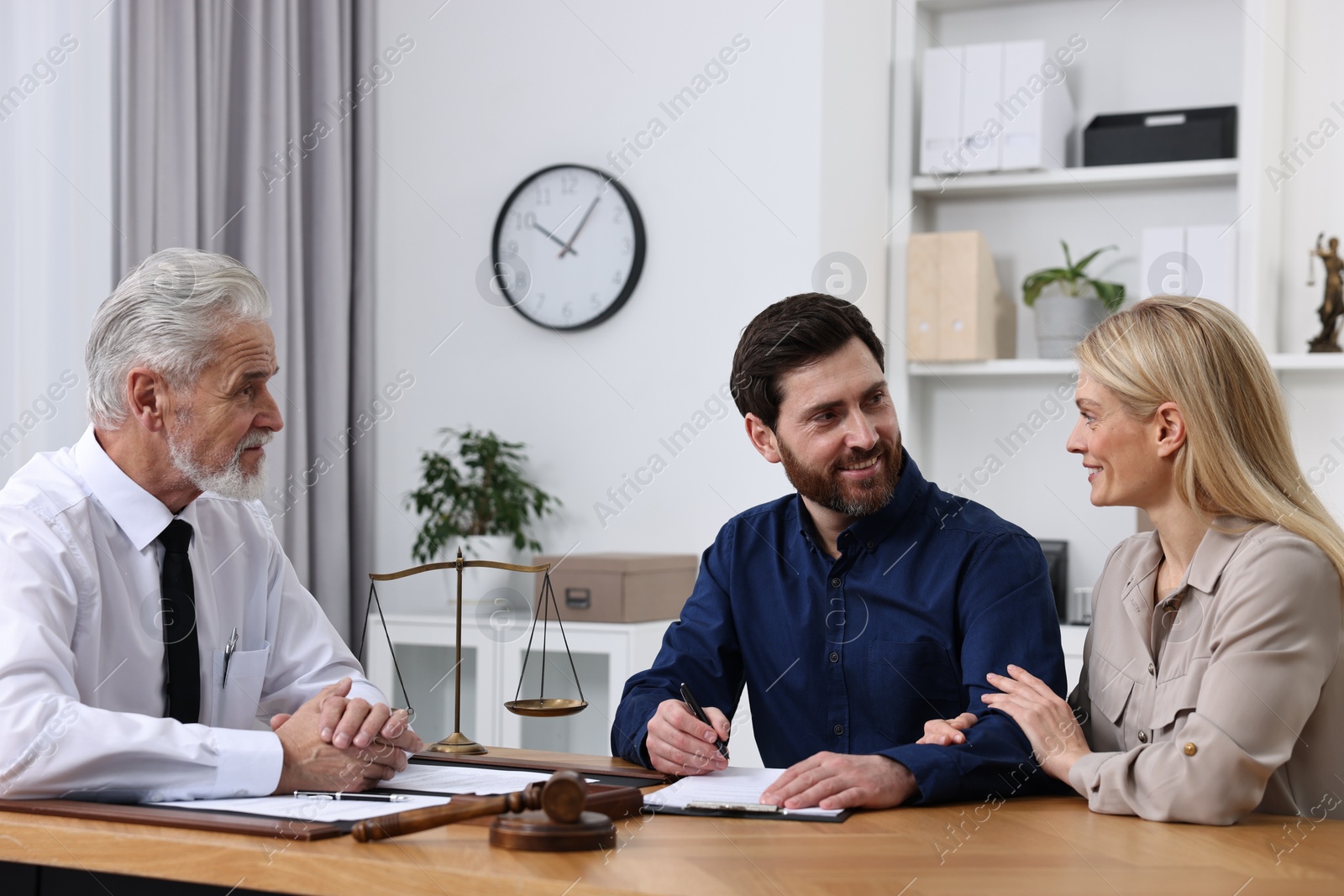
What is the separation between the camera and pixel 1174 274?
335 cm

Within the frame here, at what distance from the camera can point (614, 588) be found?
10.5 ft

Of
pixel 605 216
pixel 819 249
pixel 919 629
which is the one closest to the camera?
pixel 919 629

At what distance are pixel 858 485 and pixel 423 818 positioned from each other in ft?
2.89

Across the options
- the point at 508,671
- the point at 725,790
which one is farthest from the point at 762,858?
the point at 508,671

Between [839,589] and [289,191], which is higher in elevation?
[289,191]

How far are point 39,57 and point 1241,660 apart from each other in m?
2.66

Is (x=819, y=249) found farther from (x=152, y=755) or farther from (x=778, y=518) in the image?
(x=152, y=755)

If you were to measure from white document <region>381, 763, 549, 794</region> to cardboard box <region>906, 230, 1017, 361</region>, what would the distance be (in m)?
2.15

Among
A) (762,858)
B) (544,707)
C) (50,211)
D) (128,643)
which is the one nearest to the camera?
(762,858)

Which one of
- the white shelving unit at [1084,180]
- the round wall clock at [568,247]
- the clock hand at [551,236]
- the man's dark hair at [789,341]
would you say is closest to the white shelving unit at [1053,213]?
the white shelving unit at [1084,180]

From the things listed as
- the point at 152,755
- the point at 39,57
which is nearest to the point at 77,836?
the point at 152,755

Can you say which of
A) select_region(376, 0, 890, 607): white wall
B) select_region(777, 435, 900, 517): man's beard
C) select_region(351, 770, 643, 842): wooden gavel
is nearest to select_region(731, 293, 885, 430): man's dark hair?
select_region(777, 435, 900, 517): man's beard

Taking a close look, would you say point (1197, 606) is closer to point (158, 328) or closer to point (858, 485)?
point (858, 485)

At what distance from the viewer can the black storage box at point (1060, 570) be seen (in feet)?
11.6
